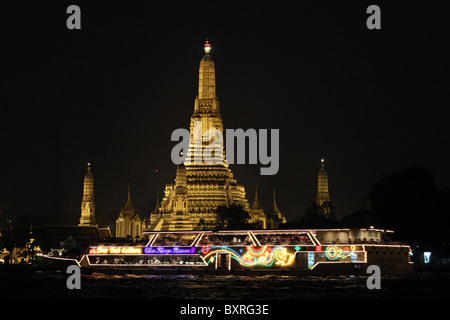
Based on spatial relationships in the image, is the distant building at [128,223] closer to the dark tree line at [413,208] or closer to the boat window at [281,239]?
the dark tree line at [413,208]

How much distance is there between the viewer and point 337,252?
87750 millimetres

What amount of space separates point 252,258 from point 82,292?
2057 centimetres

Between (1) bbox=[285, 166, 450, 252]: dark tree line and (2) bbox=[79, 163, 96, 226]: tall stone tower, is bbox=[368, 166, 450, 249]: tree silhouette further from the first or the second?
(2) bbox=[79, 163, 96, 226]: tall stone tower

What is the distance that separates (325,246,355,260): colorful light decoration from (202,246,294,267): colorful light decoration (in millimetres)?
3185

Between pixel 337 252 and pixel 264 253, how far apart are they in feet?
20.6

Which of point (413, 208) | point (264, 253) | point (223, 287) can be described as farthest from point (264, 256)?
point (413, 208)

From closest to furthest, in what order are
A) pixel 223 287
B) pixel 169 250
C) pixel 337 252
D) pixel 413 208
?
pixel 223 287 → pixel 337 252 → pixel 169 250 → pixel 413 208

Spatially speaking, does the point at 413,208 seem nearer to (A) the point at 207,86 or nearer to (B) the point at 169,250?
(B) the point at 169,250

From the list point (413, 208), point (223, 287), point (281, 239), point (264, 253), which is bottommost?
point (223, 287)

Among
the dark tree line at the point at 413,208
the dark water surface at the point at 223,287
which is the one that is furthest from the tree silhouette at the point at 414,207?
the dark water surface at the point at 223,287

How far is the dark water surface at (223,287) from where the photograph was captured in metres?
69.3

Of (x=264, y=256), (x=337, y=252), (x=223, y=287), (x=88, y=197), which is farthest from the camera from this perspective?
(x=88, y=197)

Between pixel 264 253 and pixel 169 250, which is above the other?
pixel 169 250

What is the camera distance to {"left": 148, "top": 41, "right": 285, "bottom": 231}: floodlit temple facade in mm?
140875
